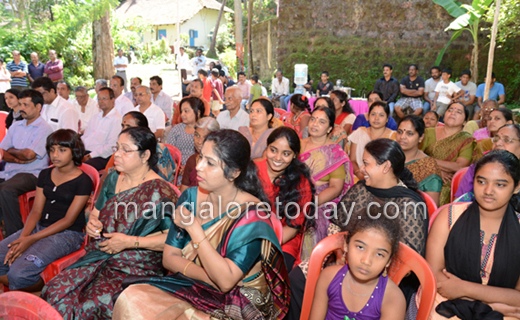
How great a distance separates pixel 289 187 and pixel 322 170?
22.3 inches

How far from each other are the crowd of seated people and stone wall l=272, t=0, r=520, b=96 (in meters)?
8.09

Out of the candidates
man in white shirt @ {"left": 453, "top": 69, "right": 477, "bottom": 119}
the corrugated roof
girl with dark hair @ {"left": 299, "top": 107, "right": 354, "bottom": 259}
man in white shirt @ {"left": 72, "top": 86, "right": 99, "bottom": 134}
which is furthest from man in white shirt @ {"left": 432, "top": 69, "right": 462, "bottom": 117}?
the corrugated roof

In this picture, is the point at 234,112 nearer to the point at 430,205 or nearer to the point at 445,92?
the point at 430,205

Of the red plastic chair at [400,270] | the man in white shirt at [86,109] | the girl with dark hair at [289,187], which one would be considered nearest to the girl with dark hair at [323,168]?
the girl with dark hair at [289,187]

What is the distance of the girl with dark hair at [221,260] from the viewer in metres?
1.62

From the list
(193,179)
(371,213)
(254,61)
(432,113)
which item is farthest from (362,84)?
(371,213)

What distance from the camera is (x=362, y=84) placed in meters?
11.3

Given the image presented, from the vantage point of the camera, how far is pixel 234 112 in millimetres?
4820

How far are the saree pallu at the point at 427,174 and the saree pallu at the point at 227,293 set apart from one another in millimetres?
1570

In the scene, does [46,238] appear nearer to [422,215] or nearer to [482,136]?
[422,215]

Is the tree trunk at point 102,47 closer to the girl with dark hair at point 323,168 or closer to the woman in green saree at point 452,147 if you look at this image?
the girl with dark hair at point 323,168

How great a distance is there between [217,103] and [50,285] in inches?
273

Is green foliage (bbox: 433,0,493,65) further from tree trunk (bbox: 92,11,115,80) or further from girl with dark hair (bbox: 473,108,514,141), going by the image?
tree trunk (bbox: 92,11,115,80)

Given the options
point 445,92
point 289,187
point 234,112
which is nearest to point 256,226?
point 289,187
